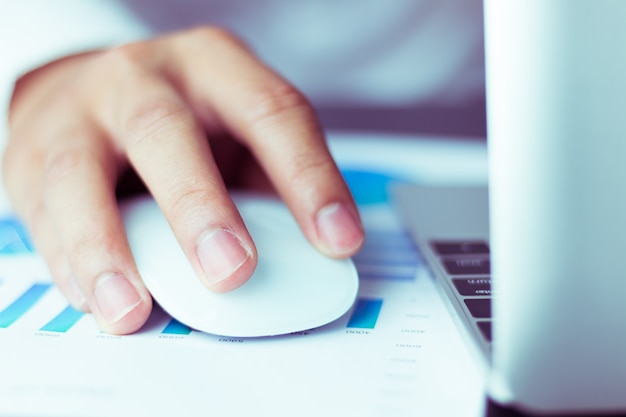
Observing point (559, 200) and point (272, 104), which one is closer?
point (559, 200)

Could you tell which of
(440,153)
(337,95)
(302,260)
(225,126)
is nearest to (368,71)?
(337,95)

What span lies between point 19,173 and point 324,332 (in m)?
0.32

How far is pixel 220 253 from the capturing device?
351 millimetres

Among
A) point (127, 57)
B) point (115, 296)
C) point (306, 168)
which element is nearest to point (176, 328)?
point (115, 296)

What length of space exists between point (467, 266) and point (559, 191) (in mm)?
191

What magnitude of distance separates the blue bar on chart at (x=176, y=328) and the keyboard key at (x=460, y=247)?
0.60 feet

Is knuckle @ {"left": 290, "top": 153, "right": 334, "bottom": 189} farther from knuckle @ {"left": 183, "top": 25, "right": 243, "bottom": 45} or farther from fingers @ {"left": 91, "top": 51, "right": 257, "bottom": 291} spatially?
knuckle @ {"left": 183, "top": 25, "right": 243, "bottom": 45}

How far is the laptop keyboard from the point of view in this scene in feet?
1.07

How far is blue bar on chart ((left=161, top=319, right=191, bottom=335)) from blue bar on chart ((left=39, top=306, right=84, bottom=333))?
0.19 feet

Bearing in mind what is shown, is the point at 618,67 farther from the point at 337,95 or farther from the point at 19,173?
the point at 337,95

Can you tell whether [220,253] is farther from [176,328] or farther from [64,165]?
[64,165]

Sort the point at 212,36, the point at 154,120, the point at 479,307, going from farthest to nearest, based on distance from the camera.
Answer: the point at 212,36 < the point at 154,120 < the point at 479,307

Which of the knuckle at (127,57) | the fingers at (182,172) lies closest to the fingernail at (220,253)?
the fingers at (182,172)

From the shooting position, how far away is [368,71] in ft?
3.31
